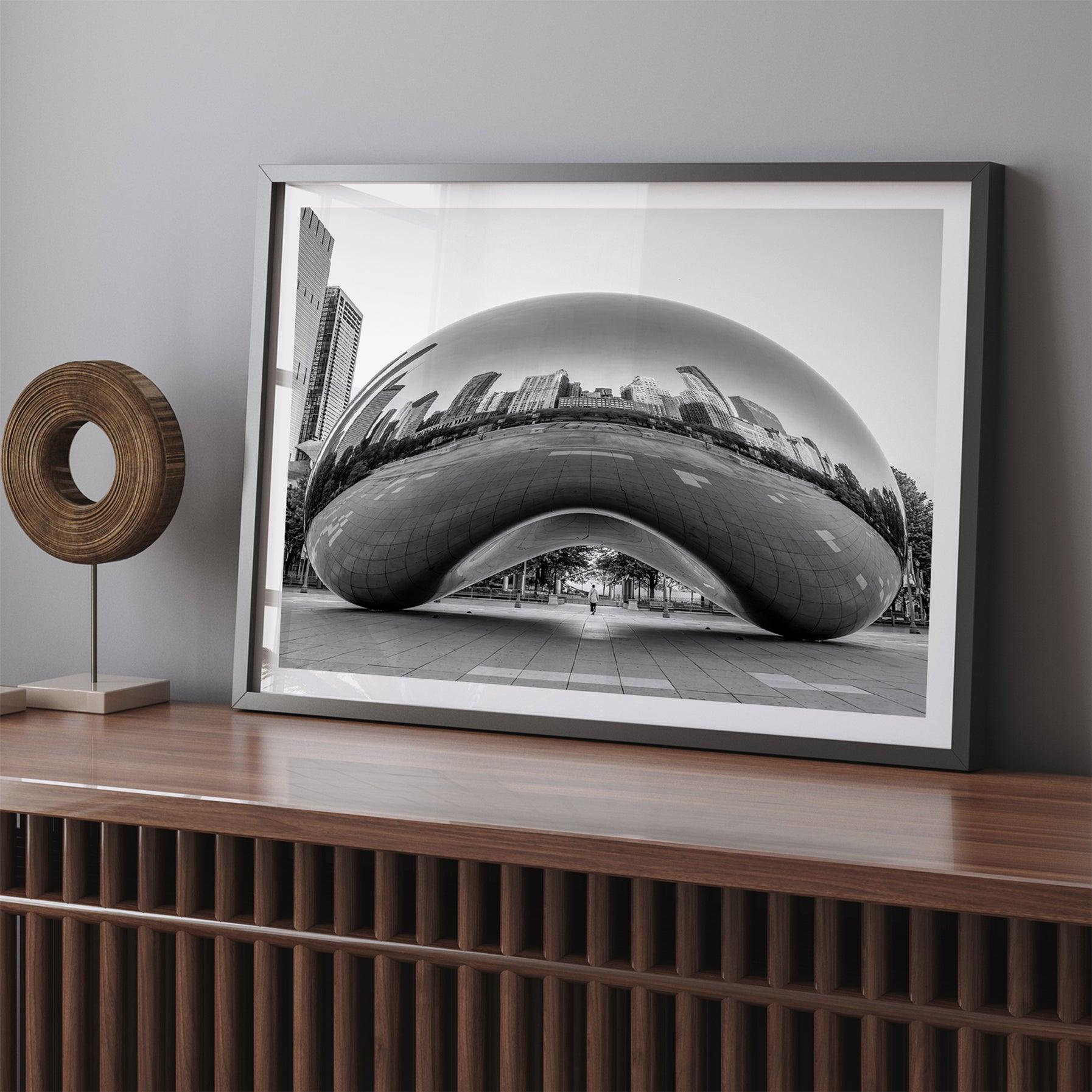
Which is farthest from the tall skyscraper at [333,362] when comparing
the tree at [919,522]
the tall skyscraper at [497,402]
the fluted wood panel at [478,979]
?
the tree at [919,522]

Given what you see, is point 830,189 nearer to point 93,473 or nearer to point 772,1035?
point 772,1035

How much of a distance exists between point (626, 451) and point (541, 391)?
0.16 metres

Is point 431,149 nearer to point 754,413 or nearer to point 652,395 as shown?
point 652,395

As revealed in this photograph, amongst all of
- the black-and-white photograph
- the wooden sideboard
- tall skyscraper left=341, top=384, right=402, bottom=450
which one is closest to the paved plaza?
the black-and-white photograph

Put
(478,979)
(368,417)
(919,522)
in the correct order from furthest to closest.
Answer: (368,417) < (919,522) < (478,979)

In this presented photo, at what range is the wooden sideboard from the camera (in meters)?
1.03

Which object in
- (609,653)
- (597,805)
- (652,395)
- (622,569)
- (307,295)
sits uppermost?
(307,295)

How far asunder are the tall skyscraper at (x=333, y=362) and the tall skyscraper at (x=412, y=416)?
0.10 metres

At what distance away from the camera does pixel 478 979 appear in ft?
3.75

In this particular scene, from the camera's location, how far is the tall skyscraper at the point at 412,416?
5.20ft

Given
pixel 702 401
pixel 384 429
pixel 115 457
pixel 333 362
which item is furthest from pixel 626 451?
pixel 115 457

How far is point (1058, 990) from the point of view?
1.01m

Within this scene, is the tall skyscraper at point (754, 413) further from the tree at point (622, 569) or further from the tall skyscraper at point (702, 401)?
the tree at point (622, 569)

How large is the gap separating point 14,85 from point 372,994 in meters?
1.68
